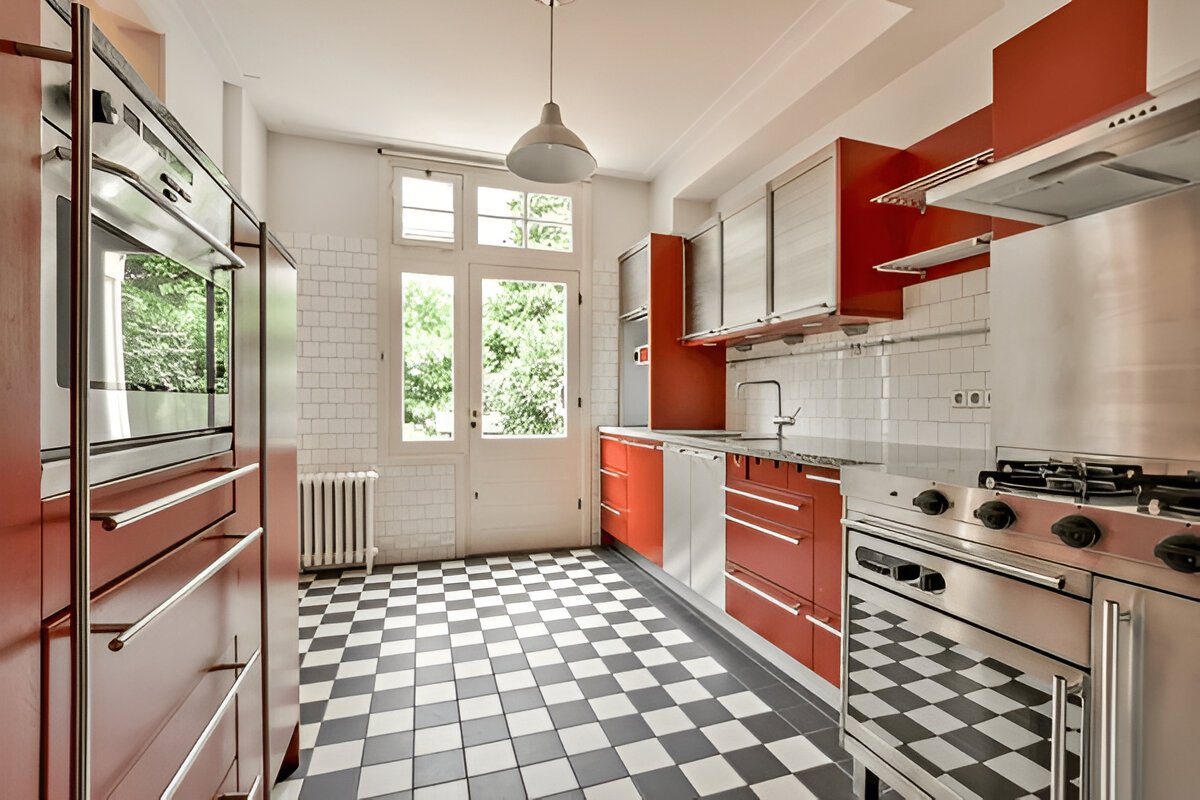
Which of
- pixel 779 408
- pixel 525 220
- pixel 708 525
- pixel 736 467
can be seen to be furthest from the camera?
pixel 525 220

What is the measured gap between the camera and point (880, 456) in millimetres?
2236

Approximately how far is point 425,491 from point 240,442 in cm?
302

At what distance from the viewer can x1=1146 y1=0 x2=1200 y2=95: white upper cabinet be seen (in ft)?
4.81

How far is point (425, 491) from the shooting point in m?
4.31

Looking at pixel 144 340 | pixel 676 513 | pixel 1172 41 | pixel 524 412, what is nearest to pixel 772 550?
pixel 676 513

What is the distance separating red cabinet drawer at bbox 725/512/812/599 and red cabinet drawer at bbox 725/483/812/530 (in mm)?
29

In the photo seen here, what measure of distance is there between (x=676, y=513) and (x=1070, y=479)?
7.39ft

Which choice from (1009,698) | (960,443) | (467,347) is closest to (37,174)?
(1009,698)

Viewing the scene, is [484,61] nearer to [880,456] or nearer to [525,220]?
[525,220]

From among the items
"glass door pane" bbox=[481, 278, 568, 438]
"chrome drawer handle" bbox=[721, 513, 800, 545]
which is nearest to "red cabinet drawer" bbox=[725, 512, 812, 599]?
"chrome drawer handle" bbox=[721, 513, 800, 545]

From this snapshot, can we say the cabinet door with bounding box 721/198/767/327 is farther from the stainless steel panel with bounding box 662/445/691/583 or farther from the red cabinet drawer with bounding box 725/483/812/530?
the red cabinet drawer with bounding box 725/483/812/530

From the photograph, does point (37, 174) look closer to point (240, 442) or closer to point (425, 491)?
point (240, 442)

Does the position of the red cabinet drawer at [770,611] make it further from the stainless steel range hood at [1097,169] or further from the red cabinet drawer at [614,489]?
the stainless steel range hood at [1097,169]

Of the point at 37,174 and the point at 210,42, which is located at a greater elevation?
the point at 210,42
